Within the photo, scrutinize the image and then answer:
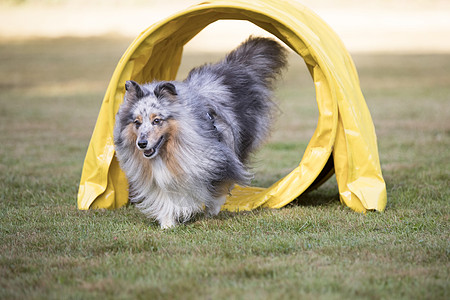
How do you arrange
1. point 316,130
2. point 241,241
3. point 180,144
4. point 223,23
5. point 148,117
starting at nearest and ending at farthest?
point 241,241 < point 148,117 < point 180,144 < point 316,130 < point 223,23

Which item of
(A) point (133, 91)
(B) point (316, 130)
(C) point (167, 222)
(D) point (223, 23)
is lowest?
(C) point (167, 222)

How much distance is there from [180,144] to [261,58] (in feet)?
7.59

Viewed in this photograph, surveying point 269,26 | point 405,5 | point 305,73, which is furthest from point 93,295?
point 405,5

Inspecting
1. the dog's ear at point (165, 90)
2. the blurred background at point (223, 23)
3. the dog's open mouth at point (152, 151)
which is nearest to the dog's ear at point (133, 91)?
the dog's ear at point (165, 90)

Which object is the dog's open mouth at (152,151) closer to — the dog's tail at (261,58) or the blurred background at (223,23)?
the dog's tail at (261,58)

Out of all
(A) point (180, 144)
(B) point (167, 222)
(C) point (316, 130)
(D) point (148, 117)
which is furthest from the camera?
(C) point (316, 130)

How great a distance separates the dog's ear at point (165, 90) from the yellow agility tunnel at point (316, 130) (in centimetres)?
116

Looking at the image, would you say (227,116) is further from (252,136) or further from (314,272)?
(314,272)

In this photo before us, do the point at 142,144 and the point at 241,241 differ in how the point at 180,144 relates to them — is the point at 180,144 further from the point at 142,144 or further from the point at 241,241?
the point at 241,241

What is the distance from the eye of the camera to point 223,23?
3662cm

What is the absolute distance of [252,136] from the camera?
657 cm

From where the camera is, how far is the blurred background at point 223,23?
31234 mm

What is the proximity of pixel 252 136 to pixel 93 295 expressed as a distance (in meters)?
3.34

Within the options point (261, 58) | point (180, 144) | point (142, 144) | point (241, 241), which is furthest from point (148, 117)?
point (261, 58)
